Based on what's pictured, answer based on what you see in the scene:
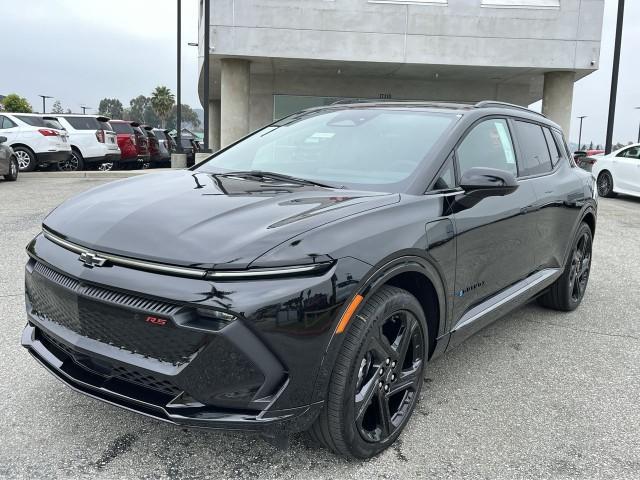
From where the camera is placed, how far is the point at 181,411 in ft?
7.10

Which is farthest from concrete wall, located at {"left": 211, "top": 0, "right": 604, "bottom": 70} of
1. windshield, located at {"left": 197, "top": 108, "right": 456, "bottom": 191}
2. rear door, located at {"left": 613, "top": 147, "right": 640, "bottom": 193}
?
windshield, located at {"left": 197, "top": 108, "right": 456, "bottom": 191}

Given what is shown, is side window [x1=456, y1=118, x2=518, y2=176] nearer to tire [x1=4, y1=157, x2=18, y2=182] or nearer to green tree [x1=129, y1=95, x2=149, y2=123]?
tire [x1=4, y1=157, x2=18, y2=182]

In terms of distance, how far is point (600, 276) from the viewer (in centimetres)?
643

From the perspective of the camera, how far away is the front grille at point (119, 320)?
2152mm

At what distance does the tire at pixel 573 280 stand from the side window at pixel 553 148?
2.19 feet

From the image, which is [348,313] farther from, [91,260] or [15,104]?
[15,104]

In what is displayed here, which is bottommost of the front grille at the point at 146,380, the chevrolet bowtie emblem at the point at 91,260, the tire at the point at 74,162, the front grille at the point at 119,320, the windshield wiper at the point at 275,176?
the tire at the point at 74,162

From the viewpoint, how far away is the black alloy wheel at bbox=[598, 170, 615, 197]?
15047mm

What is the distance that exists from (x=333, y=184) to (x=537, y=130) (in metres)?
2.20

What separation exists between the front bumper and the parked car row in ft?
43.7

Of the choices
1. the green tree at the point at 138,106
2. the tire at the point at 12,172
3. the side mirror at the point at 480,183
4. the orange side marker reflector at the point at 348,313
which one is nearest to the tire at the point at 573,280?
the side mirror at the point at 480,183

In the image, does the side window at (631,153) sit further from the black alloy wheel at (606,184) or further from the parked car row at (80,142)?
the parked car row at (80,142)

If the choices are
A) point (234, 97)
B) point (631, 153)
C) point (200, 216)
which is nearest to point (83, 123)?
point (234, 97)

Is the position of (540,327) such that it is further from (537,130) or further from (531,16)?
(531,16)
